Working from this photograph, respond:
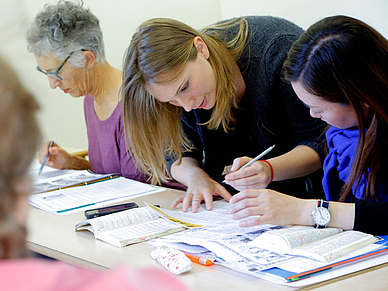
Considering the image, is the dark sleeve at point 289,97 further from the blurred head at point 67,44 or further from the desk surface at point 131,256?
the blurred head at point 67,44

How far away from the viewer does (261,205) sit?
1271 mm

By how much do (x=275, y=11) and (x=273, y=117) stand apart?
2.12m

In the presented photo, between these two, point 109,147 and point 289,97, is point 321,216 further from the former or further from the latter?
point 109,147

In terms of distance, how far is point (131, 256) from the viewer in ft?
3.99

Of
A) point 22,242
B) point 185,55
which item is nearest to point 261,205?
point 185,55

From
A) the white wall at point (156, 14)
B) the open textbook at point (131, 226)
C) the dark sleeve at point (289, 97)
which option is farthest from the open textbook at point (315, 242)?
the white wall at point (156, 14)

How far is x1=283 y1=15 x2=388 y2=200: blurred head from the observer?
4.05 feet

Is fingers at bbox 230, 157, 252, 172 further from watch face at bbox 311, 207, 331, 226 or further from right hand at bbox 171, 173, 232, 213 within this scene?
watch face at bbox 311, 207, 331, 226

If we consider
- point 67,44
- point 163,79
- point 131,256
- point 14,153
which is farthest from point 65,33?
point 14,153

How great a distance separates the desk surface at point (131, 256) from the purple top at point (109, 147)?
0.39 meters

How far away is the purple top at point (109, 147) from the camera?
87.4 inches

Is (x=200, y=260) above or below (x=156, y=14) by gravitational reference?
below

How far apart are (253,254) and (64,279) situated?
0.75m

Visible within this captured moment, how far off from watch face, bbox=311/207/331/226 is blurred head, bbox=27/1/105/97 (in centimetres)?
150
